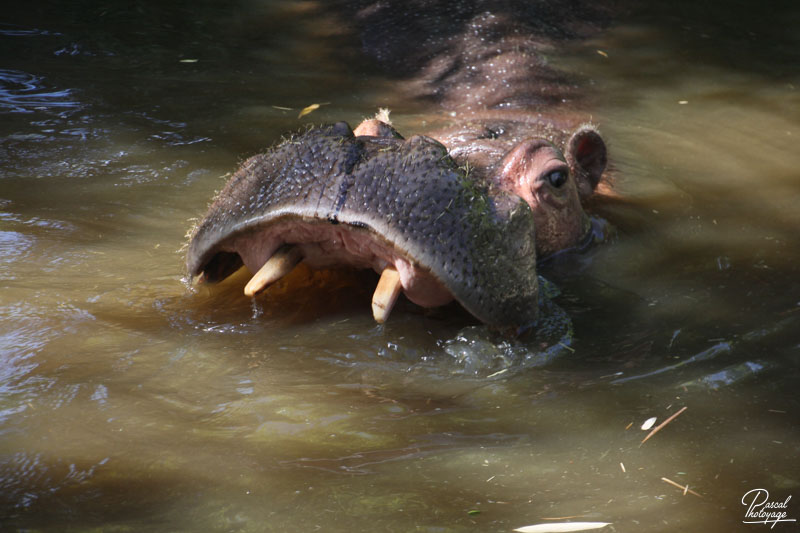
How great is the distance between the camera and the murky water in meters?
2.07

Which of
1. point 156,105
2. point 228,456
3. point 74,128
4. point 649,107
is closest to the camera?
point 228,456

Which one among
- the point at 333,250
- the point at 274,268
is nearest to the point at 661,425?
the point at 333,250

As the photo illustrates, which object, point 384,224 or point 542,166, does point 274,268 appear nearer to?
point 384,224

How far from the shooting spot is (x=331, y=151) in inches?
112

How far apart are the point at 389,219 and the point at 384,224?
0.02 m

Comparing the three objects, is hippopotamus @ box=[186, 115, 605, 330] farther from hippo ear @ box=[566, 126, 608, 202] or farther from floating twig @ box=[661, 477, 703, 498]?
hippo ear @ box=[566, 126, 608, 202]

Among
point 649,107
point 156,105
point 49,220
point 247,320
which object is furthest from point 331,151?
point 649,107

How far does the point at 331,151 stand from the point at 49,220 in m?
1.76

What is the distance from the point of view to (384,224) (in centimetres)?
270

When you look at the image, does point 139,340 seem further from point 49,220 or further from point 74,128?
point 74,128

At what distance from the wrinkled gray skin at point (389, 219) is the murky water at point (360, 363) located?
0.79 feet

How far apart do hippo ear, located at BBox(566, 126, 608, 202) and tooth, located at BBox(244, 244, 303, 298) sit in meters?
1.59

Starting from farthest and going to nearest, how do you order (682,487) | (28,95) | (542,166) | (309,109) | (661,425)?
(309,109), (28,95), (542,166), (661,425), (682,487)

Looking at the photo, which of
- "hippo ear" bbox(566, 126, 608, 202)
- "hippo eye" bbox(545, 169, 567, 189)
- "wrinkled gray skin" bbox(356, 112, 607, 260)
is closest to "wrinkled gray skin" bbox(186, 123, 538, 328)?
"wrinkled gray skin" bbox(356, 112, 607, 260)
